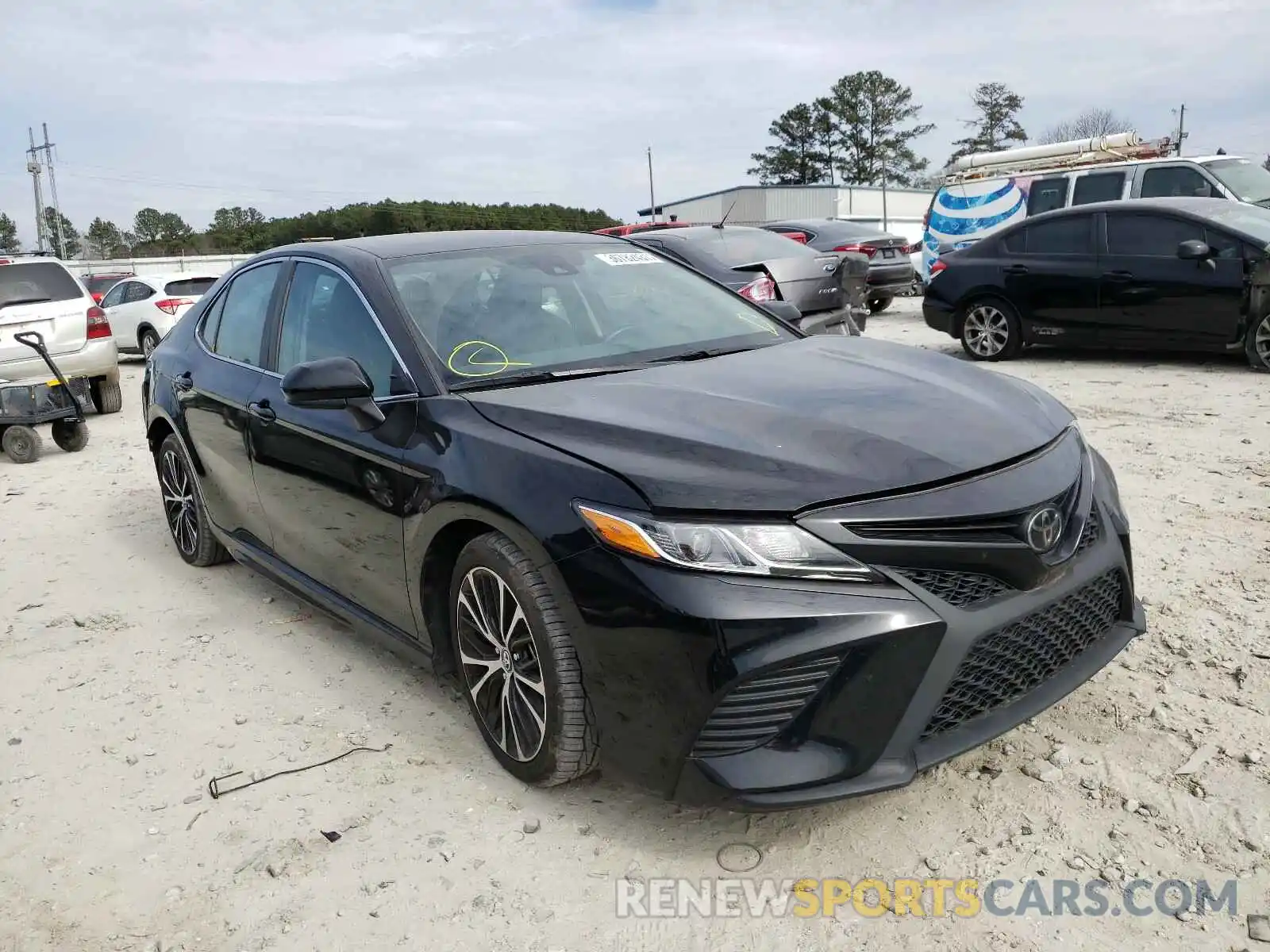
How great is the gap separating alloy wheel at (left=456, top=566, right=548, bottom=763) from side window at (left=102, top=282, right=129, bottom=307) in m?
15.9

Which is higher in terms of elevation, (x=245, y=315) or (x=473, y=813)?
(x=245, y=315)

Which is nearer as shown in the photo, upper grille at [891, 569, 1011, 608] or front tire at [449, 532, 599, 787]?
upper grille at [891, 569, 1011, 608]

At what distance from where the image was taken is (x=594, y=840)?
2.73 metres

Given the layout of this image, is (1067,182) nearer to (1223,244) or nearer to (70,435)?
(1223,244)

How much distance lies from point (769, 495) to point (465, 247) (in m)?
1.94

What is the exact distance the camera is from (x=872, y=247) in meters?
15.0

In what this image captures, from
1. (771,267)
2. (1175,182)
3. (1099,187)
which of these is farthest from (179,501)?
(1099,187)

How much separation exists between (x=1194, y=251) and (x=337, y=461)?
24.9 feet

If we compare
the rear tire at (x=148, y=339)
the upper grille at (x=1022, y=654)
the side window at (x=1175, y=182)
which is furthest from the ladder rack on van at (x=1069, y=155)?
the upper grille at (x=1022, y=654)

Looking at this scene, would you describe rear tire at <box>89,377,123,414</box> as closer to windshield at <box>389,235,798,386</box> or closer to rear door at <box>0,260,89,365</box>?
rear door at <box>0,260,89,365</box>

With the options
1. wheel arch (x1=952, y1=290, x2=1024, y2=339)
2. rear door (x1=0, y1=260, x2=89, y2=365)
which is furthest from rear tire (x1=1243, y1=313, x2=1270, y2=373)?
rear door (x1=0, y1=260, x2=89, y2=365)

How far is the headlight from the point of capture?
7.58ft

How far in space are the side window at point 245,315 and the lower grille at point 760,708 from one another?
2.74 m

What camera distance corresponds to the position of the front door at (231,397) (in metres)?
4.22
